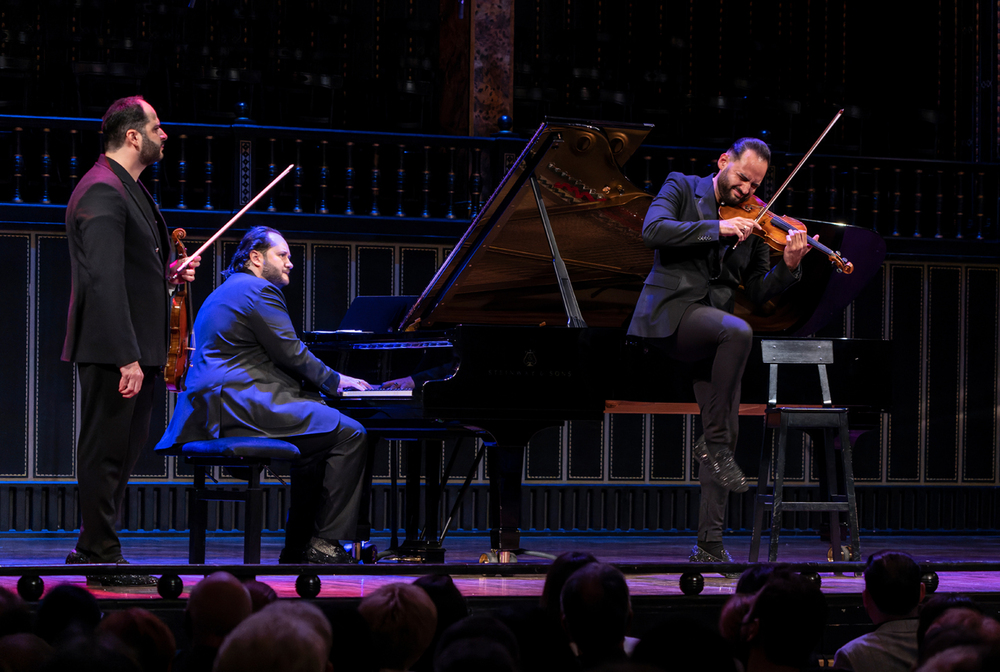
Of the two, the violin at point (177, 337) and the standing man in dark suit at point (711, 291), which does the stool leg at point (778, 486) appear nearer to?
the standing man in dark suit at point (711, 291)

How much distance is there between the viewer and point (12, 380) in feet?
21.0

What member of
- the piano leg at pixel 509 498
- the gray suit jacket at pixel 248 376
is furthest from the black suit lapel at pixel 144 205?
the piano leg at pixel 509 498

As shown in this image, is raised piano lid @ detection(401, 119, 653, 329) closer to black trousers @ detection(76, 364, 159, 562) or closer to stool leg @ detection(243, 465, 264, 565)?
stool leg @ detection(243, 465, 264, 565)

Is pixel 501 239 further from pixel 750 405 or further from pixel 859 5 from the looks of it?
pixel 859 5

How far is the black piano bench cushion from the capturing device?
12.3 feet

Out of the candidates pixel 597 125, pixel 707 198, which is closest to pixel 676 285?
pixel 707 198

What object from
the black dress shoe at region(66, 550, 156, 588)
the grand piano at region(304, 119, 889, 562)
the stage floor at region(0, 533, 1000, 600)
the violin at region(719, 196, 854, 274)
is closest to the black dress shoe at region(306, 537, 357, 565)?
the stage floor at region(0, 533, 1000, 600)

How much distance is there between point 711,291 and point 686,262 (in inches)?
6.8

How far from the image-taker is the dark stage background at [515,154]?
21.5 ft

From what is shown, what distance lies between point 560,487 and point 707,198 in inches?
126

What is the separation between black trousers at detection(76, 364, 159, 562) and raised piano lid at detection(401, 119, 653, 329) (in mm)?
1436

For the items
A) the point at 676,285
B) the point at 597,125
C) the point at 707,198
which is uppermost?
the point at 597,125

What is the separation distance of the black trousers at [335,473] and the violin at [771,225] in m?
1.61

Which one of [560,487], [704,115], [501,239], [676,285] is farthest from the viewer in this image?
[704,115]
